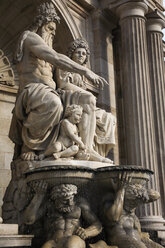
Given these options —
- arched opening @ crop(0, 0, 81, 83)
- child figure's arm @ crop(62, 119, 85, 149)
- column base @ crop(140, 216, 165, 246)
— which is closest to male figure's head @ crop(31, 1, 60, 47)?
child figure's arm @ crop(62, 119, 85, 149)

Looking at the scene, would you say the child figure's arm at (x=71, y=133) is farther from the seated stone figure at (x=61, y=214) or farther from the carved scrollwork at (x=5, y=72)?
the carved scrollwork at (x=5, y=72)

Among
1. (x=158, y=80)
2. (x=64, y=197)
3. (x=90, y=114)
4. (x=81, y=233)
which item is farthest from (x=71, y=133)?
(x=158, y=80)

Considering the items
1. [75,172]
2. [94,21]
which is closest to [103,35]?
[94,21]

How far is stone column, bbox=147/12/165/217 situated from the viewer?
32.3ft

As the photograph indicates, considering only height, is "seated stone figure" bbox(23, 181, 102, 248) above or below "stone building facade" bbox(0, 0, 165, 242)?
below

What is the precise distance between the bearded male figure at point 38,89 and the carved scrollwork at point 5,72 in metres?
3.60

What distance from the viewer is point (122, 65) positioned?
987cm

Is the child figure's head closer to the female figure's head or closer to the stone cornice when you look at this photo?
the female figure's head

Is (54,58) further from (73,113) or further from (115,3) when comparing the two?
(115,3)

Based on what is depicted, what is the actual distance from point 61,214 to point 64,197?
216 mm

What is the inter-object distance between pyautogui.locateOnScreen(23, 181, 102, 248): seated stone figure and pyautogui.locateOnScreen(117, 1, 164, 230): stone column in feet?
12.9

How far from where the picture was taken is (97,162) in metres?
5.34

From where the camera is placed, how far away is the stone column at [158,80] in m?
9.86

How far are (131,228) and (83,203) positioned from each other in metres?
0.62
